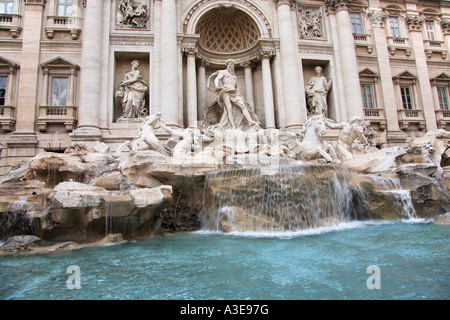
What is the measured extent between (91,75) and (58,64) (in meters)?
2.43

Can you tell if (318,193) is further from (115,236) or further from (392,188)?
(115,236)

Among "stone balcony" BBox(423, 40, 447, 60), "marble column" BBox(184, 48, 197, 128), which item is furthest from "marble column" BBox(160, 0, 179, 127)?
"stone balcony" BBox(423, 40, 447, 60)

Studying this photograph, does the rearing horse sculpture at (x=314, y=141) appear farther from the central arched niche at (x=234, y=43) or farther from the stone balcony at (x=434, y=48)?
the stone balcony at (x=434, y=48)

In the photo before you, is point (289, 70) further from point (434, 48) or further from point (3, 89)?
point (3, 89)

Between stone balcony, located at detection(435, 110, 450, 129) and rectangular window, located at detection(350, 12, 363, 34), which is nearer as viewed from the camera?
stone balcony, located at detection(435, 110, 450, 129)

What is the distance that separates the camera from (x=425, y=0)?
64.1ft

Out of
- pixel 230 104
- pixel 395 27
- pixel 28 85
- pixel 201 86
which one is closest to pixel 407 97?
pixel 395 27

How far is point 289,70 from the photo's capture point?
15.1 metres

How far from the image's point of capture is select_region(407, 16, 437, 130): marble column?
17859 millimetres

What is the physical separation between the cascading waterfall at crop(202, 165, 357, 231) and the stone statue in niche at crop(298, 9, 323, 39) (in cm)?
1169

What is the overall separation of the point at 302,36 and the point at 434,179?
11.3 meters

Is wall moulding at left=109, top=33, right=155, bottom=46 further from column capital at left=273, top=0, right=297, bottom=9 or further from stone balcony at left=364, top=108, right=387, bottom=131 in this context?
stone balcony at left=364, top=108, right=387, bottom=131
